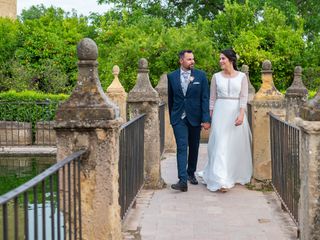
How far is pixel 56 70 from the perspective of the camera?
81.3 ft

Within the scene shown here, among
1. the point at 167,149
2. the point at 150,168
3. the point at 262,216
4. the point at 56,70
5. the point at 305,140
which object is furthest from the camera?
the point at 56,70

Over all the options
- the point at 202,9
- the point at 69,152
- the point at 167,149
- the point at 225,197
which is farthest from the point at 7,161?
the point at 202,9

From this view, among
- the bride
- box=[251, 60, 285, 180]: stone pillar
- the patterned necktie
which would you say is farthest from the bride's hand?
the patterned necktie

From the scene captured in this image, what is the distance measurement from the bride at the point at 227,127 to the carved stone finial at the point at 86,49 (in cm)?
406

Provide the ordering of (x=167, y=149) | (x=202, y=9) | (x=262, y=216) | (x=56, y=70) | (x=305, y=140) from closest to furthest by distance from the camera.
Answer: (x=305, y=140) < (x=262, y=216) < (x=167, y=149) < (x=56, y=70) < (x=202, y=9)

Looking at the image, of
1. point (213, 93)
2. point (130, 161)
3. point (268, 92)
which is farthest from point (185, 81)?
point (130, 161)

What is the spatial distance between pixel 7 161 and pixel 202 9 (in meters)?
22.1

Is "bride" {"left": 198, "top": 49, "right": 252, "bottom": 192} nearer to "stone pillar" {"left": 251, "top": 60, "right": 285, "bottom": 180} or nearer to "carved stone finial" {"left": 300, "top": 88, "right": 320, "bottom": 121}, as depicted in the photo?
"stone pillar" {"left": 251, "top": 60, "right": 285, "bottom": 180}

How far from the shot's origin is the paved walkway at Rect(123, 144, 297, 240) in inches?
244

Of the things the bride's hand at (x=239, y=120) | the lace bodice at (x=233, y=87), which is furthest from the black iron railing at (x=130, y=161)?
the bride's hand at (x=239, y=120)

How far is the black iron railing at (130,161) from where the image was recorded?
6.00 metres

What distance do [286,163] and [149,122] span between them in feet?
8.46

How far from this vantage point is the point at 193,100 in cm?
848

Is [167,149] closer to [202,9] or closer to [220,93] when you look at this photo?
[220,93]
